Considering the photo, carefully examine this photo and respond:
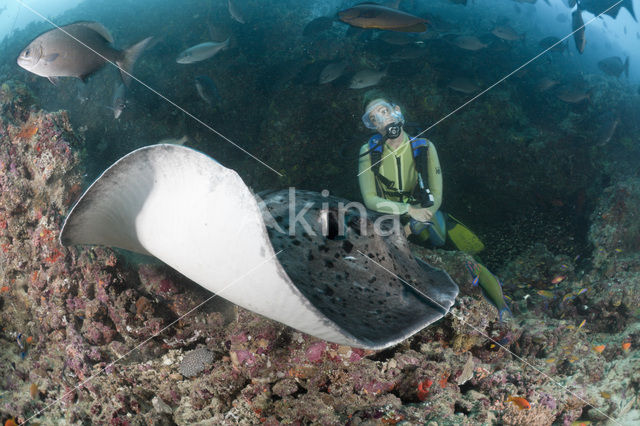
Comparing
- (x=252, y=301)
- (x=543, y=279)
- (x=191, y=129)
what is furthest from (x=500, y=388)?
(x=191, y=129)

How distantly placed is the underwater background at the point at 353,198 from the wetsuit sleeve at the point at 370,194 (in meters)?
0.71

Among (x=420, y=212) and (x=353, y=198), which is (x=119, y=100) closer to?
(x=353, y=198)

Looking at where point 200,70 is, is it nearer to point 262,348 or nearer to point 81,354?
point 81,354

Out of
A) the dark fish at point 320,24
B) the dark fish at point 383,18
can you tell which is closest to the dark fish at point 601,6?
the dark fish at point 320,24

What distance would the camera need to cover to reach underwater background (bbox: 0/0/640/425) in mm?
Answer: 2578

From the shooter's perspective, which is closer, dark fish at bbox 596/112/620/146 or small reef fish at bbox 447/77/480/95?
dark fish at bbox 596/112/620/146

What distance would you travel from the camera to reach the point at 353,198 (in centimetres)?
708

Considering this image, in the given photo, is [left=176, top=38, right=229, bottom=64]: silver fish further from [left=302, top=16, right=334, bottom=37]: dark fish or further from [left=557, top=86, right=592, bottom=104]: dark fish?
[left=557, top=86, right=592, bottom=104]: dark fish

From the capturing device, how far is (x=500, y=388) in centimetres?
269

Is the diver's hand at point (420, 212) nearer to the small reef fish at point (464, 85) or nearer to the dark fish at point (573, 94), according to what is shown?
the small reef fish at point (464, 85)

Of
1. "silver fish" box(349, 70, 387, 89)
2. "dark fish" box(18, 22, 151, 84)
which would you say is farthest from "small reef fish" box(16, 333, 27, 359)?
"silver fish" box(349, 70, 387, 89)

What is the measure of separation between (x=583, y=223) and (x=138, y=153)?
8.15 m

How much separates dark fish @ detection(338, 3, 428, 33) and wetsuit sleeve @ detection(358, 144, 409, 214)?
6.72ft

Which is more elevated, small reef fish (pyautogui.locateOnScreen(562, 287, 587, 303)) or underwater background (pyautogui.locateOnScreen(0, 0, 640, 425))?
underwater background (pyautogui.locateOnScreen(0, 0, 640, 425))
